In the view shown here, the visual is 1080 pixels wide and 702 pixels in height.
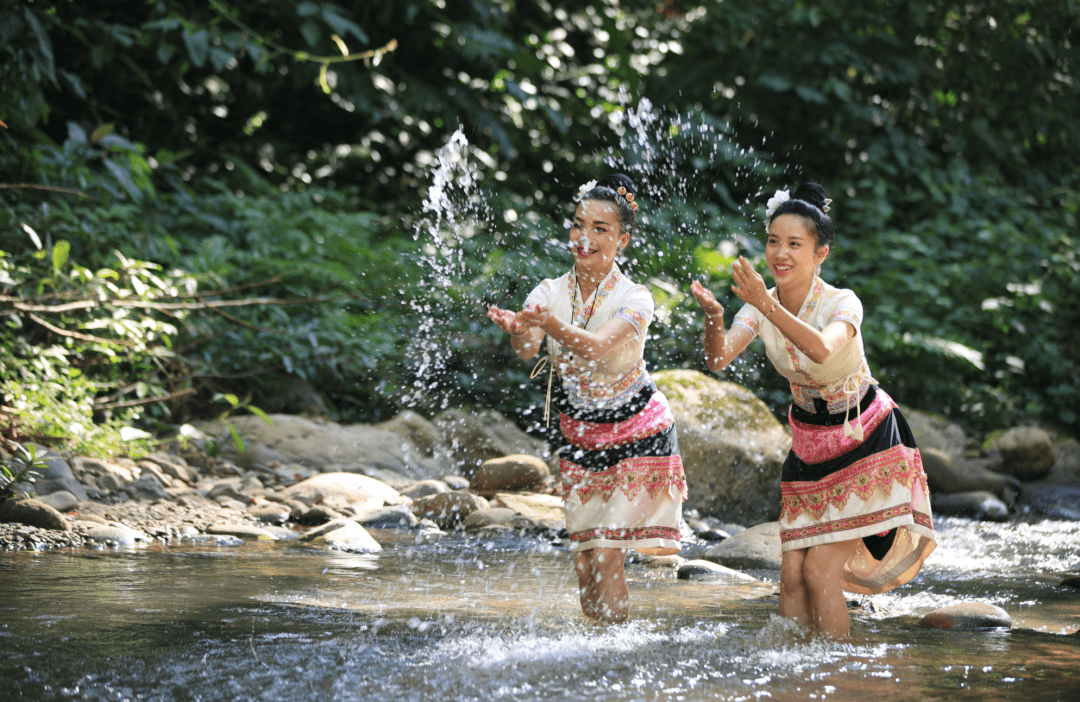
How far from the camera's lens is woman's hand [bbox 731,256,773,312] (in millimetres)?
2848

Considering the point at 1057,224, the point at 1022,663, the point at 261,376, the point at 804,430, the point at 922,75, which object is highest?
the point at 922,75

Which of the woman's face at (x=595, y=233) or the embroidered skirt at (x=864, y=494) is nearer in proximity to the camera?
the embroidered skirt at (x=864, y=494)

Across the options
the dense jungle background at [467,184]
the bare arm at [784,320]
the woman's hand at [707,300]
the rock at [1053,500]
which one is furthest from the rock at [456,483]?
the rock at [1053,500]

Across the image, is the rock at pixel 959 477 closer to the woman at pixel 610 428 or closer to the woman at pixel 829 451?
the woman at pixel 829 451

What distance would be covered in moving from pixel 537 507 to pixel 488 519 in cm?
45

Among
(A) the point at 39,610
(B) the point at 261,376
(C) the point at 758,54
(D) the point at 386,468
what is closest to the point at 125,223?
(B) the point at 261,376

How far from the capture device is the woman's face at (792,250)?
125 inches

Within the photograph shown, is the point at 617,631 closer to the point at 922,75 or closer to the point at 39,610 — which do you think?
the point at 39,610

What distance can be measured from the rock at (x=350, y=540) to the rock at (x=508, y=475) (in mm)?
1514

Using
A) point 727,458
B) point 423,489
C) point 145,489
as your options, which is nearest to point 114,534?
point 145,489

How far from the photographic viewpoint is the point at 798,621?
325 cm

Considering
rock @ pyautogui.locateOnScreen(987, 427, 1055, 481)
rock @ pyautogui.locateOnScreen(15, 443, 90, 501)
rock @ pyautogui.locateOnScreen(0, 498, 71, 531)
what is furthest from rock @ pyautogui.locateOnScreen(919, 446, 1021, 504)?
rock @ pyautogui.locateOnScreen(0, 498, 71, 531)

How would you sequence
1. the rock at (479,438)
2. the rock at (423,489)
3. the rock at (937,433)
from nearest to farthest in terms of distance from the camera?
1. the rock at (423,489)
2. the rock at (479,438)
3. the rock at (937,433)

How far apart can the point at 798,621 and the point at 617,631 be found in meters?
0.62
